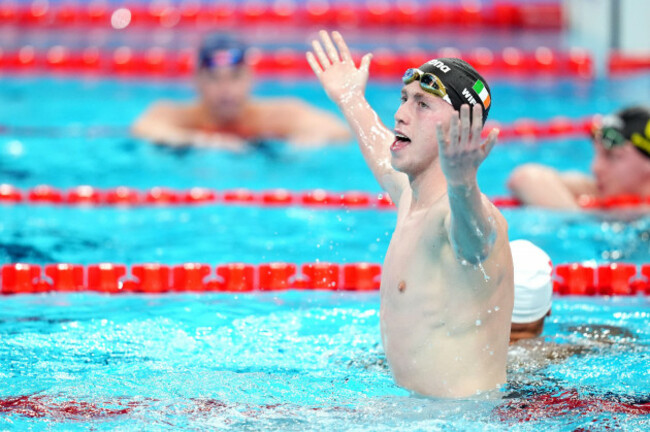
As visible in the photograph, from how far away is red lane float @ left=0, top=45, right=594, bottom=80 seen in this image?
820cm

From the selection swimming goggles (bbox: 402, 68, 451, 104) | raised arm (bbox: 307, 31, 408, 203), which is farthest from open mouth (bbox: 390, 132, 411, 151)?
raised arm (bbox: 307, 31, 408, 203)

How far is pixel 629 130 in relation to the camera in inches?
198

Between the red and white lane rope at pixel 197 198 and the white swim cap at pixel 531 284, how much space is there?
205 cm

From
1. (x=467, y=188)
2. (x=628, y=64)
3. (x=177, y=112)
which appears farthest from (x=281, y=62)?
(x=467, y=188)

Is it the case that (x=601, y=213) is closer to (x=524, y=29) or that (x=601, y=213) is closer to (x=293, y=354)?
(x=293, y=354)

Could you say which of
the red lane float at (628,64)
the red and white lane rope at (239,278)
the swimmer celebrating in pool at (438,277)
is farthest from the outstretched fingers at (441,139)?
the red lane float at (628,64)

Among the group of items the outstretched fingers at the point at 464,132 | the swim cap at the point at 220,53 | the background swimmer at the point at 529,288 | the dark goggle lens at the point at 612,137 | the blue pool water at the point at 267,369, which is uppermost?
the swim cap at the point at 220,53

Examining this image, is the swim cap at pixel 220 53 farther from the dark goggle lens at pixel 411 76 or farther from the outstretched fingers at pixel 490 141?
the outstretched fingers at pixel 490 141

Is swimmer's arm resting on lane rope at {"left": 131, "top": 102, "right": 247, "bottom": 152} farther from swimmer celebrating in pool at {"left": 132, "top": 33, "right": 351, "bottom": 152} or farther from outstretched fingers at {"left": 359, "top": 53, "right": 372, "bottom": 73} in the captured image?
outstretched fingers at {"left": 359, "top": 53, "right": 372, "bottom": 73}

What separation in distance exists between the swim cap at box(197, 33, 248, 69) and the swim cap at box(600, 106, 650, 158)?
224cm

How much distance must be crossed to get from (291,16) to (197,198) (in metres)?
4.38

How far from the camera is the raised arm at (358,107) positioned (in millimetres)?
3312

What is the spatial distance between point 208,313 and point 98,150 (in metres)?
2.80

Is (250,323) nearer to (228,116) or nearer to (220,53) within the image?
(220,53)
